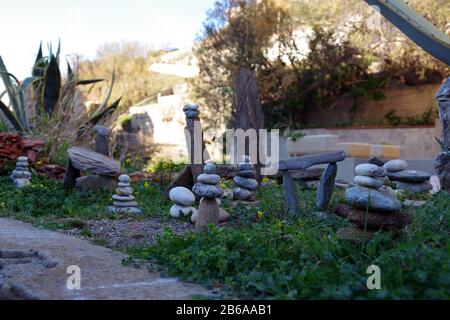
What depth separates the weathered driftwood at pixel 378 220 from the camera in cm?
310

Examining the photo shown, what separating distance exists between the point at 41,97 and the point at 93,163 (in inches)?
150

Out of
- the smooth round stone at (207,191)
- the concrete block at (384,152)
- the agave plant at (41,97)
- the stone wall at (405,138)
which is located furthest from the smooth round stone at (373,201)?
the stone wall at (405,138)

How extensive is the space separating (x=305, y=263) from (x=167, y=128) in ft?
44.2

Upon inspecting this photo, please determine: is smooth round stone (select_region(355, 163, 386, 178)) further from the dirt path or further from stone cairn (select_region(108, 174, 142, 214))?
stone cairn (select_region(108, 174, 142, 214))

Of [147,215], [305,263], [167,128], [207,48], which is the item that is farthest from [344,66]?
[305,263]

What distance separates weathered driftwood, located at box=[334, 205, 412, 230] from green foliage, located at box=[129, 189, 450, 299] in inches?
3.4

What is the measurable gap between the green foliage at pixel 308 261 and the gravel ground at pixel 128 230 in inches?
20.0

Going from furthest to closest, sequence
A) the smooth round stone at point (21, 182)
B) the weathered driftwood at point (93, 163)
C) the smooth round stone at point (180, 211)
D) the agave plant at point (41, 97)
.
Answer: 1. the agave plant at point (41, 97)
2. the smooth round stone at point (21, 182)
3. the weathered driftwood at point (93, 163)
4. the smooth round stone at point (180, 211)

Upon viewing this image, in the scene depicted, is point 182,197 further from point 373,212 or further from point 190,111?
point 373,212

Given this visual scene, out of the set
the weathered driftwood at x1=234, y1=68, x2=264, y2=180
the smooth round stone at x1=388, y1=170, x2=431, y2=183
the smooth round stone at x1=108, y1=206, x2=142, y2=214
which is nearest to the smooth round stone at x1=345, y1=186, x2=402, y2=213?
the smooth round stone at x1=108, y1=206, x2=142, y2=214

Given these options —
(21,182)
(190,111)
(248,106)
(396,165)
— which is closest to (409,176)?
(396,165)

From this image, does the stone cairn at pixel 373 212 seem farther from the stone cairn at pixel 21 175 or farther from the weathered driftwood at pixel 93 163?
the stone cairn at pixel 21 175

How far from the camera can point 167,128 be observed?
1606 centimetres
